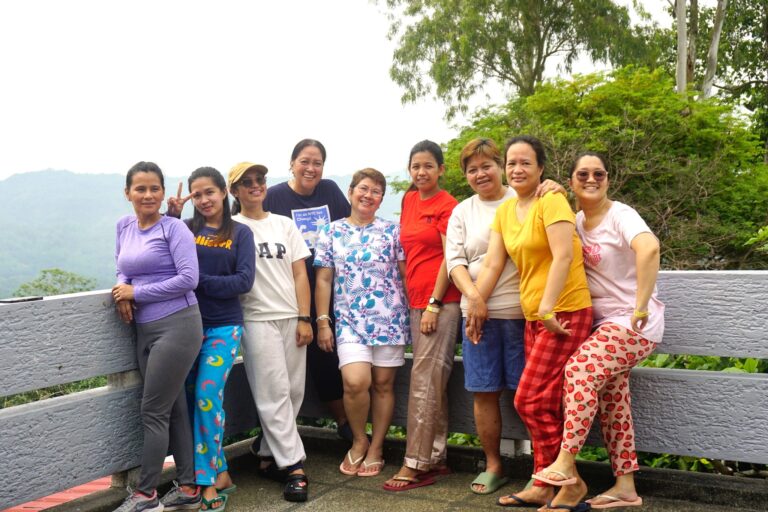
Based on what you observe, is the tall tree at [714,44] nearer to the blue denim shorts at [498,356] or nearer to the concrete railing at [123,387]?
the concrete railing at [123,387]

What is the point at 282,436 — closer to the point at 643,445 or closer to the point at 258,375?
the point at 258,375

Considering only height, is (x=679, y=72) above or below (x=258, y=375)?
above

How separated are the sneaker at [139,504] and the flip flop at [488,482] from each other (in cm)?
154

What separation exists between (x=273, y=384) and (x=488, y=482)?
46.9 inches

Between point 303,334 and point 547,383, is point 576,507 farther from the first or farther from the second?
point 303,334

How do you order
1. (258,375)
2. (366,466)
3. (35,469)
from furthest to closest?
(366,466) → (258,375) → (35,469)

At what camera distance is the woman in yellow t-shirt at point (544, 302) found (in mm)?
3594

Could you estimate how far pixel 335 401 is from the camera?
192 inches

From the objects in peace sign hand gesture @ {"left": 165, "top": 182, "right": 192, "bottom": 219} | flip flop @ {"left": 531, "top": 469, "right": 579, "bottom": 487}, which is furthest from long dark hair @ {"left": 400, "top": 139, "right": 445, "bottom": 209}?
flip flop @ {"left": 531, "top": 469, "right": 579, "bottom": 487}

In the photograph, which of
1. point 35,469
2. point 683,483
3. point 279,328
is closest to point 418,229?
point 279,328

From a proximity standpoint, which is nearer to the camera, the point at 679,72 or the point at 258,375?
the point at 258,375

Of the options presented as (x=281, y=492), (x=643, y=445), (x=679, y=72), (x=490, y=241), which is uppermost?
(x=679, y=72)

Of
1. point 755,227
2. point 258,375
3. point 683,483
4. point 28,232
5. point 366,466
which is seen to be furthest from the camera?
point 28,232

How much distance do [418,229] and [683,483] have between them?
70.6 inches
